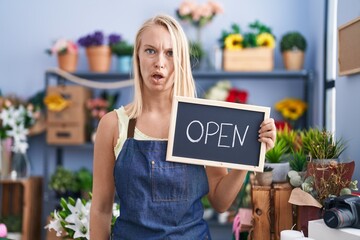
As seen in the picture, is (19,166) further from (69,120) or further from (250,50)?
(250,50)

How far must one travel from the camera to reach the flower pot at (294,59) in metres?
3.95

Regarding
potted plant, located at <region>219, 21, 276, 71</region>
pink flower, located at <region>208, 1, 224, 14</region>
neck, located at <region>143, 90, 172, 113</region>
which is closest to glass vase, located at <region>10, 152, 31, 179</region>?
potted plant, located at <region>219, 21, 276, 71</region>

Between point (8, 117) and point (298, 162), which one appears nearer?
point (298, 162)

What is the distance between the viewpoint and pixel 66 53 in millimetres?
4105

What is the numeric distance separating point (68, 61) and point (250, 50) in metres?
1.44

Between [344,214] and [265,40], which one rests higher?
[265,40]

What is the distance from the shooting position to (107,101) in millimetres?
4156

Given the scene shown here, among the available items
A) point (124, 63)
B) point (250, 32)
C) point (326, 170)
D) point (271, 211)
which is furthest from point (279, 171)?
point (124, 63)

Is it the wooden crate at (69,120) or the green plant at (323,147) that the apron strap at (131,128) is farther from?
the wooden crate at (69,120)

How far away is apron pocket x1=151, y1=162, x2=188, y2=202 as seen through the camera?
1.48 metres

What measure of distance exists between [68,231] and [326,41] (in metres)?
2.57

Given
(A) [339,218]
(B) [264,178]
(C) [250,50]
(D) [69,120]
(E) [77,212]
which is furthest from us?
(D) [69,120]

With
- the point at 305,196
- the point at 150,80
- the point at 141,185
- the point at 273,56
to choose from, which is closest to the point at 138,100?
the point at 150,80

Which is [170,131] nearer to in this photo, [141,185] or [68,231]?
[141,185]
